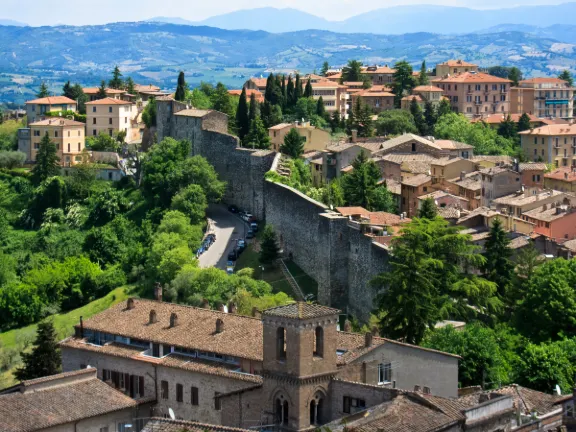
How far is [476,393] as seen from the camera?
33969 millimetres

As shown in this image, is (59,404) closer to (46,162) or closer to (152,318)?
(152,318)

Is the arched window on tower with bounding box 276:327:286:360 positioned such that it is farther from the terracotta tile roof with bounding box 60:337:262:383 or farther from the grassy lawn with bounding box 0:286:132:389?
the grassy lawn with bounding box 0:286:132:389

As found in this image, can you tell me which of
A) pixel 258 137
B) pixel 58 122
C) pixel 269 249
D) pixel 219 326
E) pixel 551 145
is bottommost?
pixel 269 249

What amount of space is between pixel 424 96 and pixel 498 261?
42998 mm

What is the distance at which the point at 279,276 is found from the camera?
5950cm

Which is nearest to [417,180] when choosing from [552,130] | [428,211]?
[428,211]

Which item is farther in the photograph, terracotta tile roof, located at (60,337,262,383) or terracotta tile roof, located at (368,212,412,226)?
terracotta tile roof, located at (368,212,412,226)

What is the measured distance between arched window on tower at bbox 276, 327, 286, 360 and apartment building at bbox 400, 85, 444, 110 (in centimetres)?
6109

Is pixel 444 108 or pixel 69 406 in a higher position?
pixel 444 108

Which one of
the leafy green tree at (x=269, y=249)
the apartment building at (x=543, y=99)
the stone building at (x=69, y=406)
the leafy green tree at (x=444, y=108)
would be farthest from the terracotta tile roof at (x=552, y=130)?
the stone building at (x=69, y=406)

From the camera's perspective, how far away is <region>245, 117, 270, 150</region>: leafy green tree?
75.4 m

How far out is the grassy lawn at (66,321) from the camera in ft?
188

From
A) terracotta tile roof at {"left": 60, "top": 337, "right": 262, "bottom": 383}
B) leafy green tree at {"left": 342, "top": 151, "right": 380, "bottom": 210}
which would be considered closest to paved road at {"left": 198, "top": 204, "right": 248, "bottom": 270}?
leafy green tree at {"left": 342, "top": 151, "right": 380, "bottom": 210}

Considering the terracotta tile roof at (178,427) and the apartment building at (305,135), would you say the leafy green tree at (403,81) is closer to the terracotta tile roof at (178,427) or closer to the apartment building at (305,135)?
the apartment building at (305,135)
